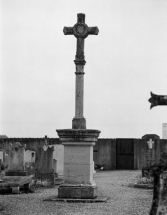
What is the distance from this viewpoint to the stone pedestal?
32.5 ft

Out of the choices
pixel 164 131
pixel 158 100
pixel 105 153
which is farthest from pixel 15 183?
pixel 164 131

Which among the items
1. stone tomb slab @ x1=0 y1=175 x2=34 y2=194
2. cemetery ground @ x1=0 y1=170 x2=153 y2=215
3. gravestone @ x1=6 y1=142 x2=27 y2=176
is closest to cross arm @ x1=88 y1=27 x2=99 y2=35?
cemetery ground @ x1=0 y1=170 x2=153 y2=215

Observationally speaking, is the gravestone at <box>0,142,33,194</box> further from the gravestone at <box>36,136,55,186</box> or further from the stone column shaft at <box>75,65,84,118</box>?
the stone column shaft at <box>75,65,84,118</box>

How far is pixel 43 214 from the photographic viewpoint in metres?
7.75

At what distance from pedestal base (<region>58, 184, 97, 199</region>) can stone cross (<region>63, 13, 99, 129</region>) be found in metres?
1.34

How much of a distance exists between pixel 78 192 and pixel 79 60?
2982 mm

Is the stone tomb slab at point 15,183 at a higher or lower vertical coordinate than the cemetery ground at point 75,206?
higher

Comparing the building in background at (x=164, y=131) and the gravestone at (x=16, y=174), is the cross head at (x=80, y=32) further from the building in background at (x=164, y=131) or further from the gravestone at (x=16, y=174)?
the building in background at (x=164, y=131)

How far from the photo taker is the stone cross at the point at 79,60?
10.3 meters

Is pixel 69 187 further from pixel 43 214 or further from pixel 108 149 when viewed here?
pixel 108 149

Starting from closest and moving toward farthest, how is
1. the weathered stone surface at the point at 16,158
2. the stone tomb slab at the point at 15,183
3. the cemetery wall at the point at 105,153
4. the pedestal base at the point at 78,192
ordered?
the pedestal base at the point at 78,192 → the stone tomb slab at the point at 15,183 → the weathered stone surface at the point at 16,158 → the cemetery wall at the point at 105,153

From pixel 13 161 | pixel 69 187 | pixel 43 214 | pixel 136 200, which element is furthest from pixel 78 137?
pixel 13 161

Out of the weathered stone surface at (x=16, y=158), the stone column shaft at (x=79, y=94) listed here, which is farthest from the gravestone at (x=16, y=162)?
the stone column shaft at (x=79, y=94)

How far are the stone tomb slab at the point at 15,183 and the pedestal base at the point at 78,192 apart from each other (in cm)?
198
